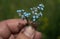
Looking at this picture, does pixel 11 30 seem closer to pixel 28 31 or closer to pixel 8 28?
pixel 8 28

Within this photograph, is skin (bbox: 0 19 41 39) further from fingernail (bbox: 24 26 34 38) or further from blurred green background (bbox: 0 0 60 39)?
blurred green background (bbox: 0 0 60 39)

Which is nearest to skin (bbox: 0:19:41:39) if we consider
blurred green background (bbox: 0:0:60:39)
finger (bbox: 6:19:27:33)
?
finger (bbox: 6:19:27:33)

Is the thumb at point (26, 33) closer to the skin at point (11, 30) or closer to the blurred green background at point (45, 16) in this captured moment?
the skin at point (11, 30)

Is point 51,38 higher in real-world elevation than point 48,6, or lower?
lower

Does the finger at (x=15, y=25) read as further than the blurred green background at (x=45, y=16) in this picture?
No

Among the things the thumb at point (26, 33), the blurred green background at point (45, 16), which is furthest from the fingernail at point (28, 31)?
the blurred green background at point (45, 16)

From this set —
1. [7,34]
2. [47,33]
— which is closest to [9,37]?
[7,34]

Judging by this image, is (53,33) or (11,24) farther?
(53,33)

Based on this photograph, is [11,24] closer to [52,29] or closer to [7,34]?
[7,34]
